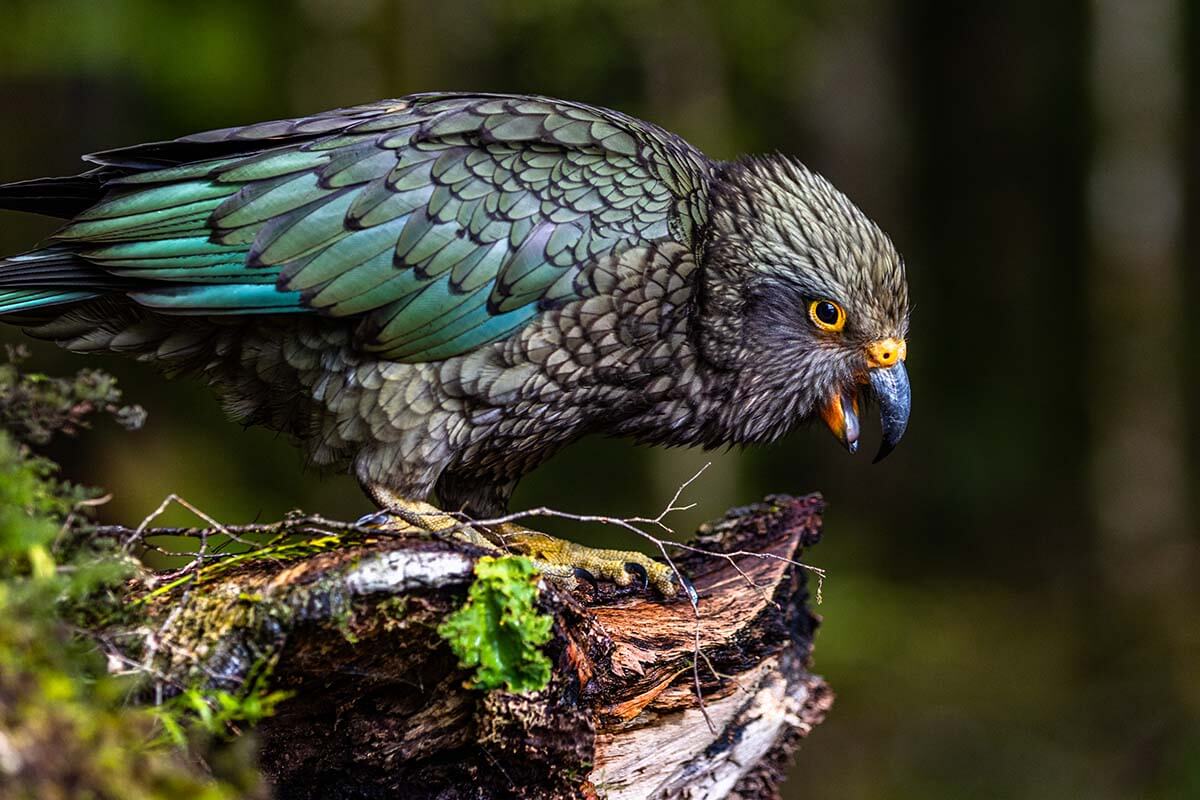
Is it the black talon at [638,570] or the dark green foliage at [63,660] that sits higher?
the black talon at [638,570]

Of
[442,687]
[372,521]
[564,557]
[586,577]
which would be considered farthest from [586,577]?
[442,687]

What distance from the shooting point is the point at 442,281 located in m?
4.25

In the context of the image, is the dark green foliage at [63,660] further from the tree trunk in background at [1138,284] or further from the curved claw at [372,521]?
the tree trunk in background at [1138,284]

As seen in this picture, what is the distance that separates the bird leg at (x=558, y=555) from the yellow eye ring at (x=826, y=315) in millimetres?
1133

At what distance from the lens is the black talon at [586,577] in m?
4.50

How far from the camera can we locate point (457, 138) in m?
4.39

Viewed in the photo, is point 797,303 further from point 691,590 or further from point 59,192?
point 59,192

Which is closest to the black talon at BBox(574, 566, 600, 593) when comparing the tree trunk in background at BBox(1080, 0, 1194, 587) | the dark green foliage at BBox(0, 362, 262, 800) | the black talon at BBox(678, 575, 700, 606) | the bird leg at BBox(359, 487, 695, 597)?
the bird leg at BBox(359, 487, 695, 597)

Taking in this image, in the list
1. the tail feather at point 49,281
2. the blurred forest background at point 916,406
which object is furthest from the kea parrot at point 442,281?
the blurred forest background at point 916,406

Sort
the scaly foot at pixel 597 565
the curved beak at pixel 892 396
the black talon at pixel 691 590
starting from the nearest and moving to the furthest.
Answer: the black talon at pixel 691 590 < the scaly foot at pixel 597 565 < the curved beak at pixel 892 396

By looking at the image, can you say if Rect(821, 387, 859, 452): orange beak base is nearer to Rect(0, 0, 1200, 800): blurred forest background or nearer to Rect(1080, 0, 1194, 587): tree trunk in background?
Rect(0, 0, 1200, 800): blurred forest background

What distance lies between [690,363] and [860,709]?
19.7ft

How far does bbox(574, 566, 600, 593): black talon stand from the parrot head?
33.6 inches

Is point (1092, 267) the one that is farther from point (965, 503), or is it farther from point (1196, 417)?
point (965, 503)
